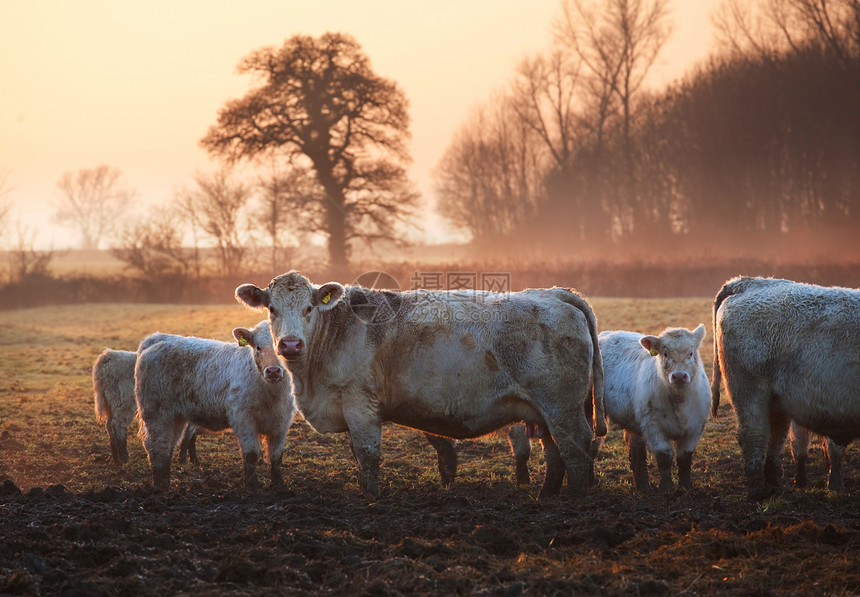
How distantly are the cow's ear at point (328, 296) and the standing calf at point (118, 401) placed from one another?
4.33 metres

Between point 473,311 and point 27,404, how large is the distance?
12.1 m

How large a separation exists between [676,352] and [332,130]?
1470 inches

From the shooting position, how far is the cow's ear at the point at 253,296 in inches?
311

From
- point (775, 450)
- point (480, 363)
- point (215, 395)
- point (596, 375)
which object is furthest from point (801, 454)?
point (215, 395)

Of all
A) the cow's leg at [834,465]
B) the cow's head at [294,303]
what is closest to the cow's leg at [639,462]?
the cow's leg at [834,465]

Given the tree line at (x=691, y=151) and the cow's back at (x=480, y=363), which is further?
the tree line at (x=691, y=151)

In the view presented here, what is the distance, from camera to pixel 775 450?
8.12m

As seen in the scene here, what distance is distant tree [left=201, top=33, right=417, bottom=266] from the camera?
43062 mm

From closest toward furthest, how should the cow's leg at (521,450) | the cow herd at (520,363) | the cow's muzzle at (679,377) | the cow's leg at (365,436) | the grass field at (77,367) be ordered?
the cow herd at (520,363) → the cow's leg at (365,436) → the cow's muzzle at (679,377) → the cow's leg at (521,450) → the grass field at (77,367)

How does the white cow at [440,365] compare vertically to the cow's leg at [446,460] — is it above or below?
above

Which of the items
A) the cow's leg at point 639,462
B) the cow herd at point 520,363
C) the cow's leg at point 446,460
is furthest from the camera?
the cow's leg at point 446,460

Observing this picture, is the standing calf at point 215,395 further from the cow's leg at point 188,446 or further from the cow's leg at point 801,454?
the cow's leg at point 801,454

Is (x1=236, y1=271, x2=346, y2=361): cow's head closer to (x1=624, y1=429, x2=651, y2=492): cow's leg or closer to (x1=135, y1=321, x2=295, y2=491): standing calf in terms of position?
(x1=135, y1=321, x2=295, y2=491): standing calf

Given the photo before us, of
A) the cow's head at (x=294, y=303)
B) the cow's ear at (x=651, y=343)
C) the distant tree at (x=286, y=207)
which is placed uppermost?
the distant tree at (x=286, y=207)
